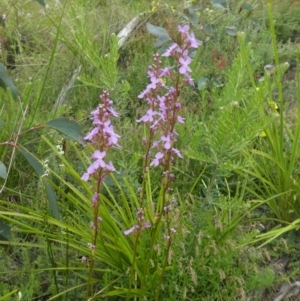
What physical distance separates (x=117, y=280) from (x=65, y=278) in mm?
175

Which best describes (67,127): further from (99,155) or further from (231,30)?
(231,30)

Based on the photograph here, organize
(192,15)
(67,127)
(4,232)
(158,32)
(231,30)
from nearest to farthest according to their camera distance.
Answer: (67,127) → (4,232) → (158,32) → (192,15) → (231,30)

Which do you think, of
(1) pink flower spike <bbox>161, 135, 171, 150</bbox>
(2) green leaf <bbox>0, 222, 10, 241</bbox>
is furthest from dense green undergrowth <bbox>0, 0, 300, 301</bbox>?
(1) pink flower spike <bbox>161, 135, 171, 150</bbox>

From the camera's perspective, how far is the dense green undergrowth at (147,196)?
5.07 feet

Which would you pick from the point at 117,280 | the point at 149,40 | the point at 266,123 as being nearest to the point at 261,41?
the point at 149,40

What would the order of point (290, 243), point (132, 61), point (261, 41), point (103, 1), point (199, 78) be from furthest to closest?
point (103, 1), point (261, 41), point (132, 61), point (199, 78), point (290, 243)

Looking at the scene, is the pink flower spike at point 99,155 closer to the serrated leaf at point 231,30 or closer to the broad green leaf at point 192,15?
the broad green leaf at point 192,15

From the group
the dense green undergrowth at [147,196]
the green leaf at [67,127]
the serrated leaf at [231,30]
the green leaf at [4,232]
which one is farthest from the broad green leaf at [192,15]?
the green leaf at [4,232]

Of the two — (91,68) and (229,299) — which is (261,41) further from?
(229,299)

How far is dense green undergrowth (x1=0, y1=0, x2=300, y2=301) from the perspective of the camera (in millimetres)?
1544

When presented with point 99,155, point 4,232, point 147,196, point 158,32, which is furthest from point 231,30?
point 99,155

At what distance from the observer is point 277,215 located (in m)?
2.09

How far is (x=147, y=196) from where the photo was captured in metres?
1.73

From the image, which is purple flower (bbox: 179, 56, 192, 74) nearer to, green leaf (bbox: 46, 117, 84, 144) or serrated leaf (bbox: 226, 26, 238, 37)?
green leaf (bbox: 46, 117, 84, 144)
